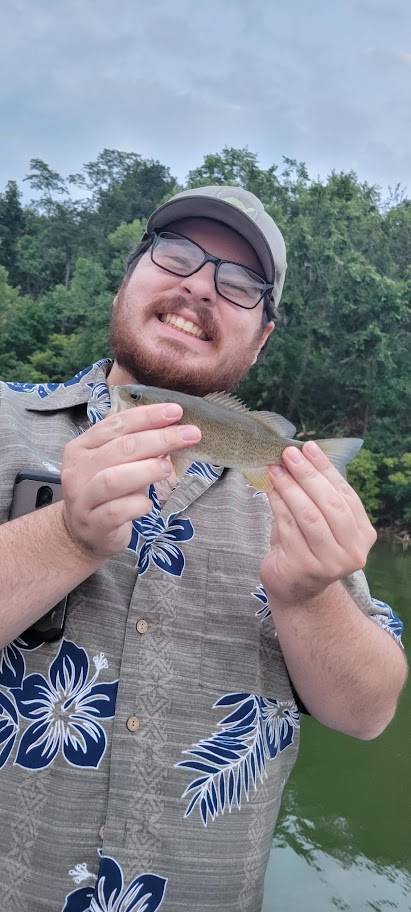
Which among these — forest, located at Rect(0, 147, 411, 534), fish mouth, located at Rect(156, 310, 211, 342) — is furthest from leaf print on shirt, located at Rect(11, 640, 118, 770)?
forest, located at Rect(0, 147, 411, 534)

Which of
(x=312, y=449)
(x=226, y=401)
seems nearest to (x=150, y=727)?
(x=312, y=449)

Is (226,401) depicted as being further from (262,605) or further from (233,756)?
(233,756)

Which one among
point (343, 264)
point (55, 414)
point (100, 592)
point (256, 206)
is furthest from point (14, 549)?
point (343, 264)

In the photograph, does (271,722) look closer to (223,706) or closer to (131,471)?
(223,706)

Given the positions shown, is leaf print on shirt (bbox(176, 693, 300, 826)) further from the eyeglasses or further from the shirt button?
the eyeglasses

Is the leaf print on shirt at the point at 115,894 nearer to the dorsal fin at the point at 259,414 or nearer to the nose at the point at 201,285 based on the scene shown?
the dorsal fin at the point at 259,414

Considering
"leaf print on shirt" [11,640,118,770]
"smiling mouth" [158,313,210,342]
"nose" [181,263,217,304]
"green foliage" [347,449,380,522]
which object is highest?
"nose" [181,263,217,304]

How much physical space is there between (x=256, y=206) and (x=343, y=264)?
2481cm

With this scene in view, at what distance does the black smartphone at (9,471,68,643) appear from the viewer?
192cm

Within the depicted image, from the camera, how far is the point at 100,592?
203cm

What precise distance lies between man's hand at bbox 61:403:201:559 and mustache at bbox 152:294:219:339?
971 mm

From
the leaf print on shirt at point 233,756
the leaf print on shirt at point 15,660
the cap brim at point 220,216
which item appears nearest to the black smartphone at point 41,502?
the leaf print on shirt at point 15,660

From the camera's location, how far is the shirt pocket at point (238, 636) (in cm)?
206

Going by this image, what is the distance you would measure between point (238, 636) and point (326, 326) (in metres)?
26.2
